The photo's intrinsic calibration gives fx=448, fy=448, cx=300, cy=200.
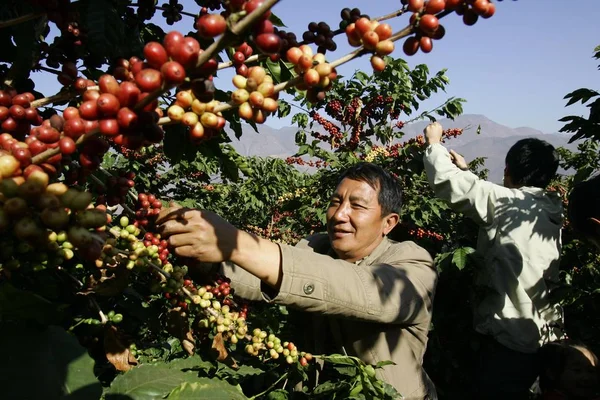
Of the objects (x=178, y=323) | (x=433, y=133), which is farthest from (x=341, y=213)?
(x=433, y=133)

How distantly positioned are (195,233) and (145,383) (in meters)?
0.49

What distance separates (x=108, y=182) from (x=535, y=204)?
3.32 meters

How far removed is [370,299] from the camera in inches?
73.6

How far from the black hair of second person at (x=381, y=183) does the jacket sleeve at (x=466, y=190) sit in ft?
3.38

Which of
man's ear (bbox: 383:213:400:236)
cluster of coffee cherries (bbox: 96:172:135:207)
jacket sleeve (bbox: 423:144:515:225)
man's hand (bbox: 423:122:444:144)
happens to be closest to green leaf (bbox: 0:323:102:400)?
cluster of coffee cherries (bbox: 96:172:135:207)

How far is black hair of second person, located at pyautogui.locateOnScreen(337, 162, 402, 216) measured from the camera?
8.93 ft

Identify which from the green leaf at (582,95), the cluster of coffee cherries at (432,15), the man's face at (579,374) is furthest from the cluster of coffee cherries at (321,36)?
the green leaf at (582,95)

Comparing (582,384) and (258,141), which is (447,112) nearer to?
(582,384)

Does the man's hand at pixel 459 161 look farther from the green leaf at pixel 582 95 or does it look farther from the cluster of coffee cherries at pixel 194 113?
the cluster of coffee cherries at pixel 194 113

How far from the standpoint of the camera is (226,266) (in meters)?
2.30

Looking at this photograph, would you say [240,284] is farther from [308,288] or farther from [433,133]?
[433,133]

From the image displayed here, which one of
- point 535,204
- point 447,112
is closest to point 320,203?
point 447,112

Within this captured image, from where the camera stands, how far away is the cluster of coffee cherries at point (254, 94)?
2.82 ft

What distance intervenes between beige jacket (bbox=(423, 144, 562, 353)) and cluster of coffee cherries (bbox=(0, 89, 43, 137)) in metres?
3.23
